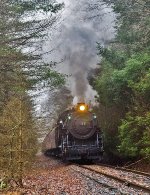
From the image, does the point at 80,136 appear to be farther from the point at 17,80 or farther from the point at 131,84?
the point at 17,80

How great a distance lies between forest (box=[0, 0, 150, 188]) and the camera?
15.9 m

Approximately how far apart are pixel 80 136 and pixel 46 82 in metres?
4.27

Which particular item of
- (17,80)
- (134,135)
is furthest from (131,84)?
(17,80)

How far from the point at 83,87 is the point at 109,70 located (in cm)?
301

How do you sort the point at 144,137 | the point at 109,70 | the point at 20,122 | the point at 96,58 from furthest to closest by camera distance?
the point at 96,58 < the point at 109,70 < the point at 144,137 < the point at 20,122

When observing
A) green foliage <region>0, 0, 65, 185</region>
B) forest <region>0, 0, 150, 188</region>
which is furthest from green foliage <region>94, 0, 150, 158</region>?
green foliage <region>0, 0, 65, 185</region>

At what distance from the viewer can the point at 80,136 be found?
90.9ft

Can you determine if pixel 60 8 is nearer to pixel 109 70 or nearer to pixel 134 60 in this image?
pixel 134 60

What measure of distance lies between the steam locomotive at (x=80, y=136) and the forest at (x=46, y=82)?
1.54 metres

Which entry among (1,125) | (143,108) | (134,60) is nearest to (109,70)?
(134,60)

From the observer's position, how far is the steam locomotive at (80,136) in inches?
1075

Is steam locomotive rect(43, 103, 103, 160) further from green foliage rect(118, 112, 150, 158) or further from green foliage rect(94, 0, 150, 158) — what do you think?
green foliage rect(118, 112, 150, 158)

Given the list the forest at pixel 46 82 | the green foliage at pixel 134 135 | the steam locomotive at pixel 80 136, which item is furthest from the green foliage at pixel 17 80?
the green foliage at pixel 134 135

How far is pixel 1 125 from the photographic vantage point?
662 inches
